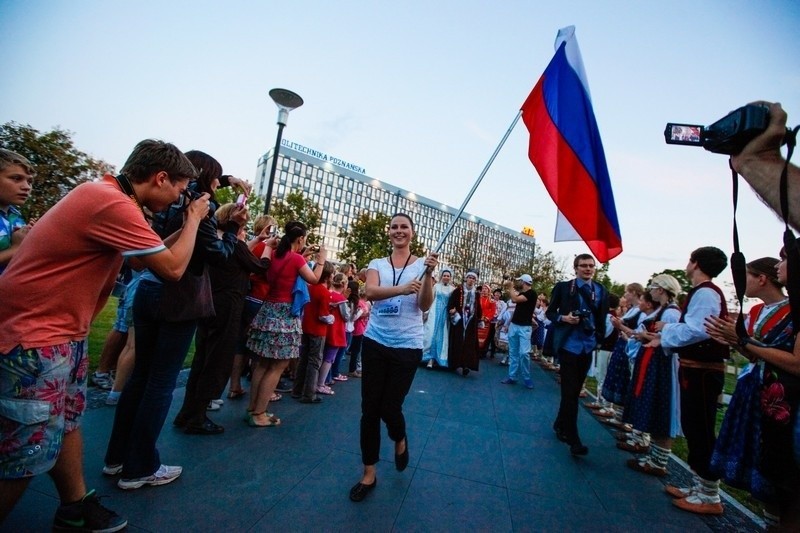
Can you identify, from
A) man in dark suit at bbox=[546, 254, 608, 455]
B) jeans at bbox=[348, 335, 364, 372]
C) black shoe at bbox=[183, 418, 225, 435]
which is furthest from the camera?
jeans at bbox=[348, 335, 364, 372]

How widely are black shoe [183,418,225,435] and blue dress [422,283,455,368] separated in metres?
5.73

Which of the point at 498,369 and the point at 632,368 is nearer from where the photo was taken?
the point at 632,368

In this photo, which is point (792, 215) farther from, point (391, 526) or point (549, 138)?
point (549, 138)

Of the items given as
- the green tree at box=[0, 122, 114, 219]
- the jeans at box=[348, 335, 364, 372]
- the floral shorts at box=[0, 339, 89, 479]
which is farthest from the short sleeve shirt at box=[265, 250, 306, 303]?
the green tree at box=[0, 122, 114, 219]

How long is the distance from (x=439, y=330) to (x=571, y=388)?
183 inches

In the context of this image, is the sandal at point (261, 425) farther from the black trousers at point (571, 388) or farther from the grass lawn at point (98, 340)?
the black trousers at point (571, 388)

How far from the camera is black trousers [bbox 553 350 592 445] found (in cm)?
439

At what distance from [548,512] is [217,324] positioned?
3.37 m

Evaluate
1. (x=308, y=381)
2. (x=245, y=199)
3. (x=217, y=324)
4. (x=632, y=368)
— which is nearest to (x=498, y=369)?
(x=632, y=368)

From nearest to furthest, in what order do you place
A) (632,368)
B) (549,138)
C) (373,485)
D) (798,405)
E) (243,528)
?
(798,405) → (243,528) → (373,485) → (549,138) → (632,368)

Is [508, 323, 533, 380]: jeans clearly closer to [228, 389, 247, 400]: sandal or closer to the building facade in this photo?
[228, 389, 247, 400]: sandal

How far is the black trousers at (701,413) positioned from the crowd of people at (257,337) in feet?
0.04

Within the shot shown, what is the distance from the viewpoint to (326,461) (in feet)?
11.3

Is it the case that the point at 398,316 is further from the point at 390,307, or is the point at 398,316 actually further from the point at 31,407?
the point at 31,407
